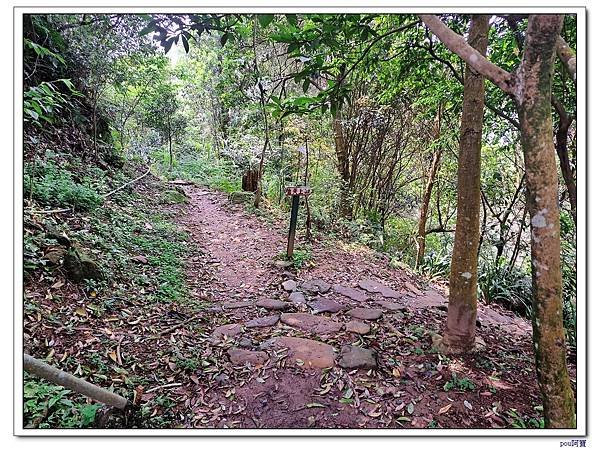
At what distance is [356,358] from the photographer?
2.36 m

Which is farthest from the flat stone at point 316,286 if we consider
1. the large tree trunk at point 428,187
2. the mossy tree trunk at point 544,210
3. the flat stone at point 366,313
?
the large tree trunk at point 428,187

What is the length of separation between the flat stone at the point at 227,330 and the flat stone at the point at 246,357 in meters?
0.24

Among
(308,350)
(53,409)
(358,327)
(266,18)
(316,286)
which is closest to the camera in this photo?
(53,409)

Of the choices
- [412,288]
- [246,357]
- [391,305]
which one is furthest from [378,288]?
[246,357]

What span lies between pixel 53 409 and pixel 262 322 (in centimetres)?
155

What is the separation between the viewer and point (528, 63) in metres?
1.41

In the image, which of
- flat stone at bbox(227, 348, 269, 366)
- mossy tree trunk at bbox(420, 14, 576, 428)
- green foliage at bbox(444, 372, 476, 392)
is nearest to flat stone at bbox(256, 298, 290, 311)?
flat stone at bbox(227, 348, 269, 366)

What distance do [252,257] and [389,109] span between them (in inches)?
140

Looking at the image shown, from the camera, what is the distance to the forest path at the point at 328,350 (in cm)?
185

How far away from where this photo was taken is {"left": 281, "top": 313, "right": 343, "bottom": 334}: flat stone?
2848 mm

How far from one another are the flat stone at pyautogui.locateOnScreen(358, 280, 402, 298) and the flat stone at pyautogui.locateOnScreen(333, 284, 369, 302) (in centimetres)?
16

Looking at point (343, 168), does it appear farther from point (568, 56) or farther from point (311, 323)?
point (568, 56)

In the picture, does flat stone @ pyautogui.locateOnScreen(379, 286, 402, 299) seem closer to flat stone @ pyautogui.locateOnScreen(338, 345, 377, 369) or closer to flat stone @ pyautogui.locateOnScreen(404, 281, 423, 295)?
flat stone @ pyautogui.locateOnScreen(404, 281, 423, 295)
